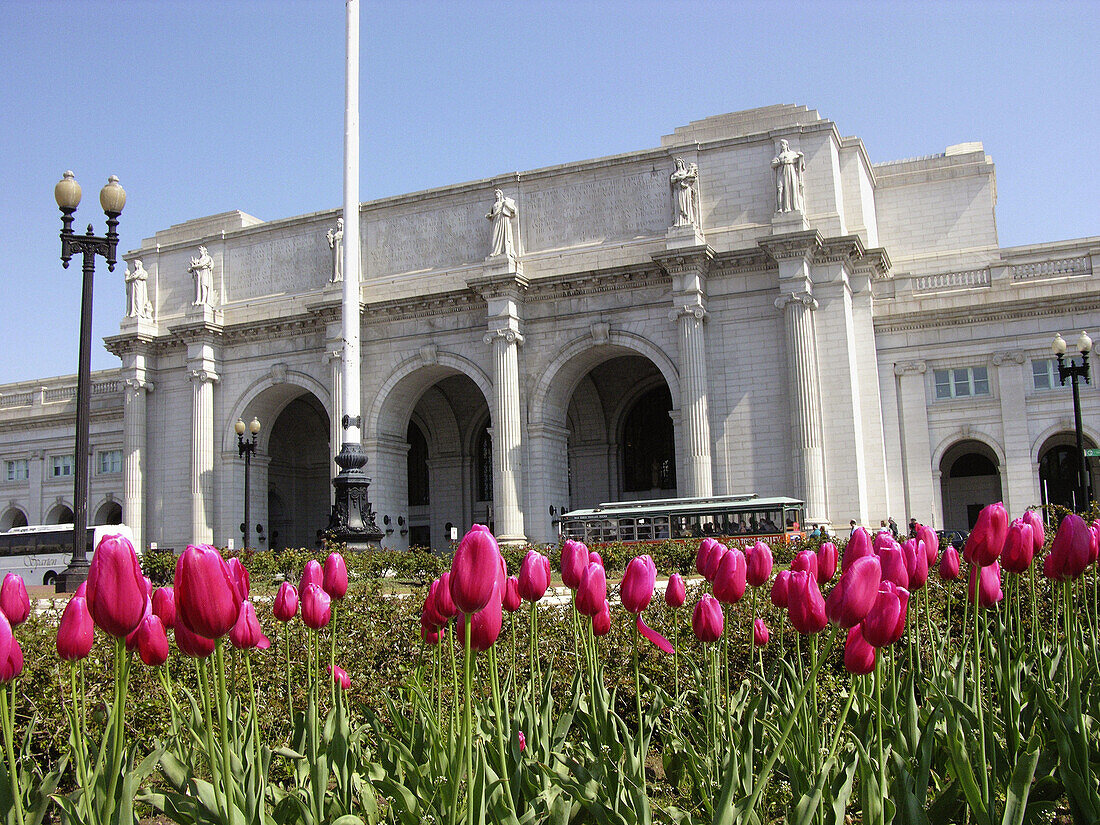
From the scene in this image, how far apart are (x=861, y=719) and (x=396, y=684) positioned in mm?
4107

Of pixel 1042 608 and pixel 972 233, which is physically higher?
pixel 972 233

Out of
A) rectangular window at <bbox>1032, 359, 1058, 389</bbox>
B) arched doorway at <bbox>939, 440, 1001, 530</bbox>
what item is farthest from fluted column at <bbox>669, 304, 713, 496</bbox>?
rectangular window at <bbox>1032, 359, 1058, 389</bbox>

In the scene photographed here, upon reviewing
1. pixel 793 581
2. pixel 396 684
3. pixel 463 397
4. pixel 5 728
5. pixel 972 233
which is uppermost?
pixel 972 233

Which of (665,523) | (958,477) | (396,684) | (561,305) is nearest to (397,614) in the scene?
(396,684)

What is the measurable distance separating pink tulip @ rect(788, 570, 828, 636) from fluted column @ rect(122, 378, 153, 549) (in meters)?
43.9

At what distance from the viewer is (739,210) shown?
117ft

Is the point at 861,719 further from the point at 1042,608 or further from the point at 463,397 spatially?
the point at 463,397

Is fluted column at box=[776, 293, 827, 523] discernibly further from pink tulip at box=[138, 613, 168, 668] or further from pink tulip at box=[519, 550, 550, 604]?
pink tulip at box=[138, 613, 168, 668]

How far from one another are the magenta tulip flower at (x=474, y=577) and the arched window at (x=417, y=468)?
47.2 metres

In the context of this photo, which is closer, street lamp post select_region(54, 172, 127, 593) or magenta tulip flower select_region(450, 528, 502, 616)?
magenta tulip flower select_region(450, 528, 502, 616)

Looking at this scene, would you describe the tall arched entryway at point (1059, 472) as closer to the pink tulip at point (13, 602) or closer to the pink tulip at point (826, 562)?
the pink tulip at point (826, 562)

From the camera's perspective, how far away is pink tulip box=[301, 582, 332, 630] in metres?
4.18

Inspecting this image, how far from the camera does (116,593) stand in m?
2.77

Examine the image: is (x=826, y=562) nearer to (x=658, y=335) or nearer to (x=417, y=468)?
(x=658, y=335)
